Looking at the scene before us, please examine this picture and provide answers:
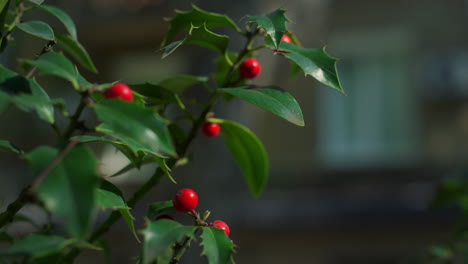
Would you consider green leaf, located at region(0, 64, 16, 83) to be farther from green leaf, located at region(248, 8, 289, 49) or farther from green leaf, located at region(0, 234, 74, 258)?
green leaf, located at region(248, 8, 289, 49)

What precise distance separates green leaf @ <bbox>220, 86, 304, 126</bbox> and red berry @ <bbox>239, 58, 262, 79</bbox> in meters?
0.09

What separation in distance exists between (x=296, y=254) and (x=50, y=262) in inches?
226

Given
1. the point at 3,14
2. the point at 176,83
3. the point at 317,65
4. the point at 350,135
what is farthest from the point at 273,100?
the point at 350,135

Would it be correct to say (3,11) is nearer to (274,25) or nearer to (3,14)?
(3,14)

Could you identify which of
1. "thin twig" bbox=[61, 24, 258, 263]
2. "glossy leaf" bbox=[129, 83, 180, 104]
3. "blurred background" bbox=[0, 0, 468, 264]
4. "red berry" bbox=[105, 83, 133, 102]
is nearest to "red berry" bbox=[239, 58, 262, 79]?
"thin twig" bbox=[61, 24, 258, 263]

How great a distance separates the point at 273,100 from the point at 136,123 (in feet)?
0.98

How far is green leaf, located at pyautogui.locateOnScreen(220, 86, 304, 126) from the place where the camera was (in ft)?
2.90

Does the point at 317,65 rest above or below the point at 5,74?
above

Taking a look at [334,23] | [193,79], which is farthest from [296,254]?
[193,79]

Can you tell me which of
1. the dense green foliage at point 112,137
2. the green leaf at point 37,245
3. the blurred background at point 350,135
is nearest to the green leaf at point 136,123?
the dense green foliage at point 112,137

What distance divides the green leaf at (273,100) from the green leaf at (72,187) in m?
0.33

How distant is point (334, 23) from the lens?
718 centimetres

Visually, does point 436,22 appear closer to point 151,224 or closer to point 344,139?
point 344,139

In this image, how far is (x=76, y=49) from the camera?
0.97 meters
